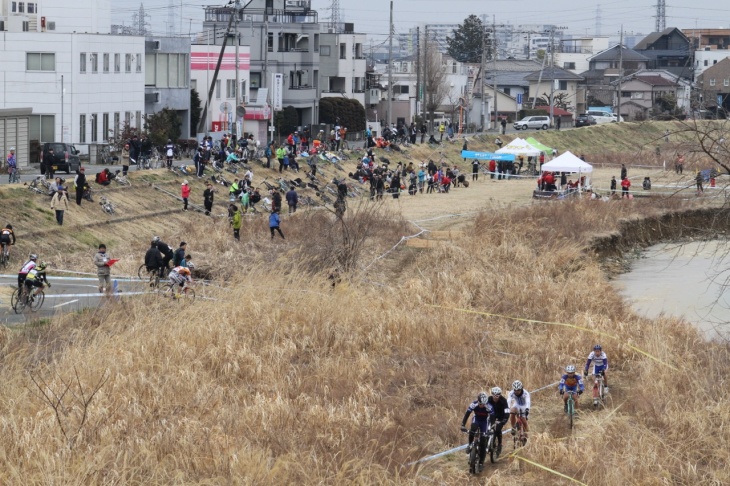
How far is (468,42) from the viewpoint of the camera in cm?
13138

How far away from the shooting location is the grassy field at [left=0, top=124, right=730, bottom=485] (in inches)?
652

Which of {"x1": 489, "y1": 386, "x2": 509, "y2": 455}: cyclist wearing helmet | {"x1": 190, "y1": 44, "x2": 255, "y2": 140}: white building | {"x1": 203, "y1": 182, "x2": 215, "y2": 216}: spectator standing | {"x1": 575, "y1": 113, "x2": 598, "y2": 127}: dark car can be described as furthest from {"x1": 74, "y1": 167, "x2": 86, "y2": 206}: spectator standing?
{"x1": 575, "y1": 113, "x2": 598, "y2": 127}: dark car

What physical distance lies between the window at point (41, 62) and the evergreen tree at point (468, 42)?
85873mm

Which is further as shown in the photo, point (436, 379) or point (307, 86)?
point (307, 86)

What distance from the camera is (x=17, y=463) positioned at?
15.8m

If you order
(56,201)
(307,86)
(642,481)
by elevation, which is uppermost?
(307,86)

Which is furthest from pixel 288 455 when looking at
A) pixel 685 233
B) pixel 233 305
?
pixel 685 233

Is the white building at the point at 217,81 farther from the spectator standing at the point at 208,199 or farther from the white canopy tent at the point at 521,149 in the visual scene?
the spectator standing at the point at 208,199

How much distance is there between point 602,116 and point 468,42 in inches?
1366

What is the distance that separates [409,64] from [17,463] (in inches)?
3775

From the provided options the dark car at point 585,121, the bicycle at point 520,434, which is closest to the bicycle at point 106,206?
the bicycle at point 520,434

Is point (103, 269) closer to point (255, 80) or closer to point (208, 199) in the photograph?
point (208, 199)

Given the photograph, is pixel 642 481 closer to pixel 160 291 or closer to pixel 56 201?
pixel 160 291

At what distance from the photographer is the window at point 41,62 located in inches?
1880
